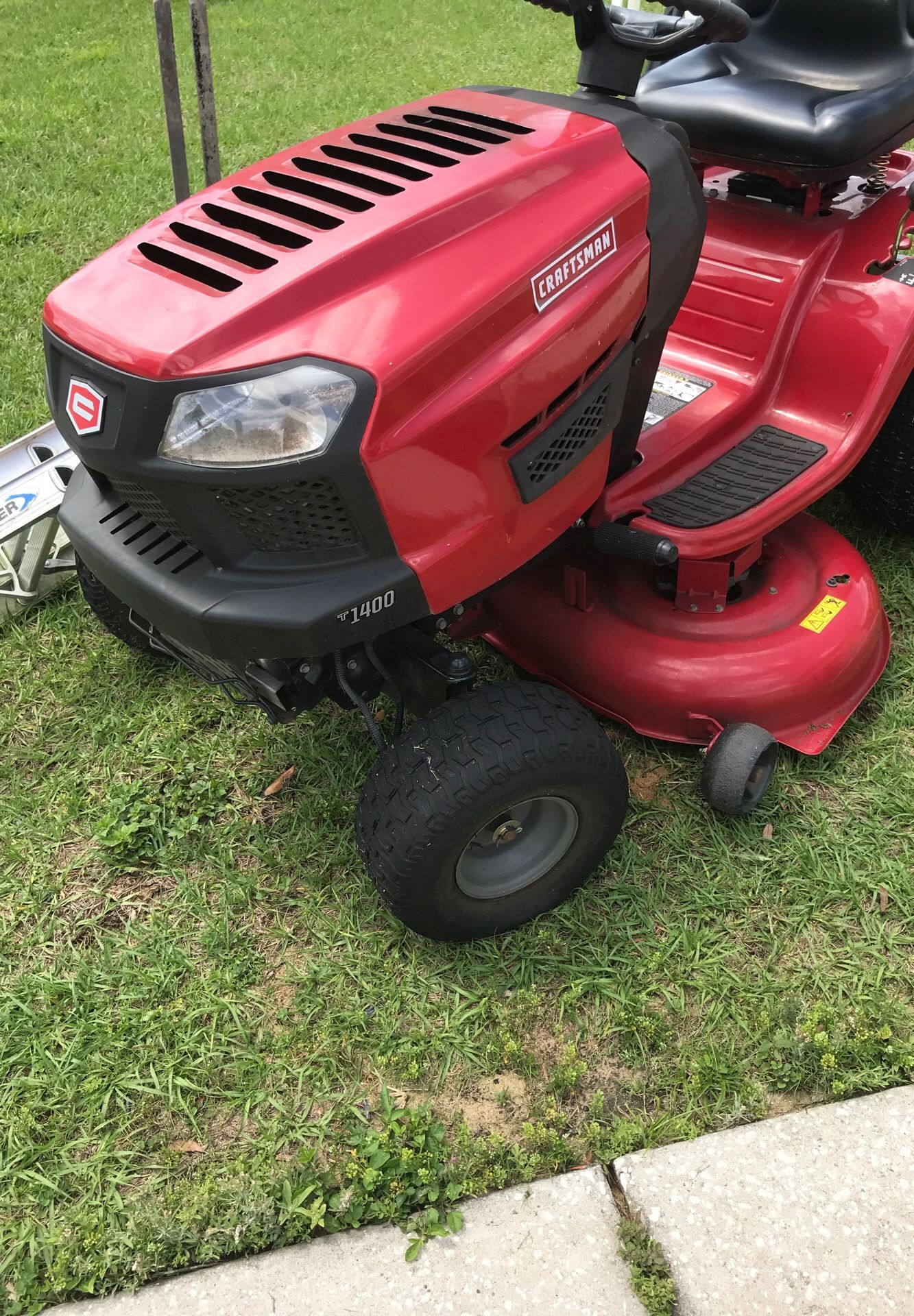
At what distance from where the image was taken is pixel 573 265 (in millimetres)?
1715

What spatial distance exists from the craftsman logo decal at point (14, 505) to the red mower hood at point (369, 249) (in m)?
1.22

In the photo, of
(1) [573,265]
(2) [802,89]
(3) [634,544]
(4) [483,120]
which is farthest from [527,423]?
(2) [802,89]

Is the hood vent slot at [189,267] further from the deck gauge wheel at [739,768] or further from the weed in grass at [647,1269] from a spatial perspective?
the weed in grass at [647,1269]

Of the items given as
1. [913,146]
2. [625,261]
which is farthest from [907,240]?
[913,146]

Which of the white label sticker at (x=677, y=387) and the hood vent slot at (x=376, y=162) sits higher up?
→ the hood vent slot at (x=376, y=162)

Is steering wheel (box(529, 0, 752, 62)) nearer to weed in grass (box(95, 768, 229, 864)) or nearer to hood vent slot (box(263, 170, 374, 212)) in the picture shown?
hood vent slot (box(263, 170, 374, 212))

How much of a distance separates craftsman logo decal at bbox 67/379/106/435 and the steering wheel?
0.99 m

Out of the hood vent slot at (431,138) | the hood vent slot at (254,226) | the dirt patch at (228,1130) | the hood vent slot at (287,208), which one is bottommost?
the dirt patch at (228,1130)

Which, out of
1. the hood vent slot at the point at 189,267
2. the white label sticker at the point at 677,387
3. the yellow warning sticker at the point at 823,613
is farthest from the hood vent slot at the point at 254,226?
the yellow warning sticker at the point at 823,613

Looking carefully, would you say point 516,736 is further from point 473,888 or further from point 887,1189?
point 887,1189

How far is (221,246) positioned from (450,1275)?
1.59 meters

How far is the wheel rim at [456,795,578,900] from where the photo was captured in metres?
1.97

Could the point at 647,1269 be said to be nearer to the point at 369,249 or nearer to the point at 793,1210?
the point at 793,1210

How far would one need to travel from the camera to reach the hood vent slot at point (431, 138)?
5.82 ft
